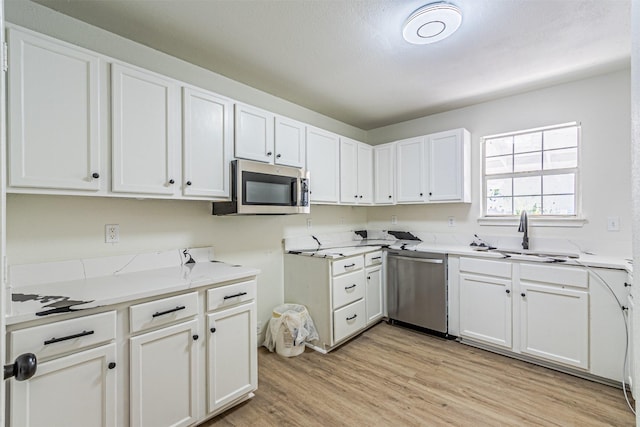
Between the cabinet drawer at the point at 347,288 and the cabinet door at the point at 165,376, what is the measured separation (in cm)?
141

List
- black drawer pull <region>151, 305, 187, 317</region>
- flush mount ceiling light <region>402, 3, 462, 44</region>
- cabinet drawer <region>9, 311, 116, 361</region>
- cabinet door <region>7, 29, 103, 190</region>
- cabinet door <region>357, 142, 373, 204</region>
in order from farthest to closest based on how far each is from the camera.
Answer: cabinet door <region>357, 142, 373, 204</region> < flush mount ceiling light <region>402, 3, 462, 44</region> < black drawer pull <region>151, 305, 187, 317</region> < cabinet door <region>7, 29, 103, 190</region> < cabinet drawer <region>9, 311, 116, 361</region>

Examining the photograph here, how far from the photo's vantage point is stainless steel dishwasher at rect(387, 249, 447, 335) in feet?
9.98

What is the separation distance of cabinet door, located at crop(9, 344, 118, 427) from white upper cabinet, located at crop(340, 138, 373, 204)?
2.55 meters

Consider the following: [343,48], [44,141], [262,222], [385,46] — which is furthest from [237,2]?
[262,222]

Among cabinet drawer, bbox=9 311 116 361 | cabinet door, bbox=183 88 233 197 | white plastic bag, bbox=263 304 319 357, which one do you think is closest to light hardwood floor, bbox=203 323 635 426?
white plastic bag, bbox=263 304 319 357

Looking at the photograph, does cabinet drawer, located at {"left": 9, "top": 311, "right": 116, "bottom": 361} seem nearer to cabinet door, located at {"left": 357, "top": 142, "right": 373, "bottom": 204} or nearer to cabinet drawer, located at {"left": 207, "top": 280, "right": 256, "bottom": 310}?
cabinet drawer, located at {"left": 207, "top": 280, "right": 256, "bottom": 310}

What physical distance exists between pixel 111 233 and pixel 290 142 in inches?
63.8

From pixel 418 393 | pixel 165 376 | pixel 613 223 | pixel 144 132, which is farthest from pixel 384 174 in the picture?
pixel 165 376

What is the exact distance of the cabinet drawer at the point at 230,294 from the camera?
183 centimetres

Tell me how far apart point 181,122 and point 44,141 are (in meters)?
0.74

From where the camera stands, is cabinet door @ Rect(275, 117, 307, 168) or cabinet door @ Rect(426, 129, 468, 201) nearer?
cabinet door @ Rect(275, 117, 307, 168)

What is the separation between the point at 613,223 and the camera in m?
2.62

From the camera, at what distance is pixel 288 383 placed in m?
2.28

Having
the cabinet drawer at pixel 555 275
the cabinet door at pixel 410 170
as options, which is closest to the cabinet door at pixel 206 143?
the cabinet door at pixel 410 170
